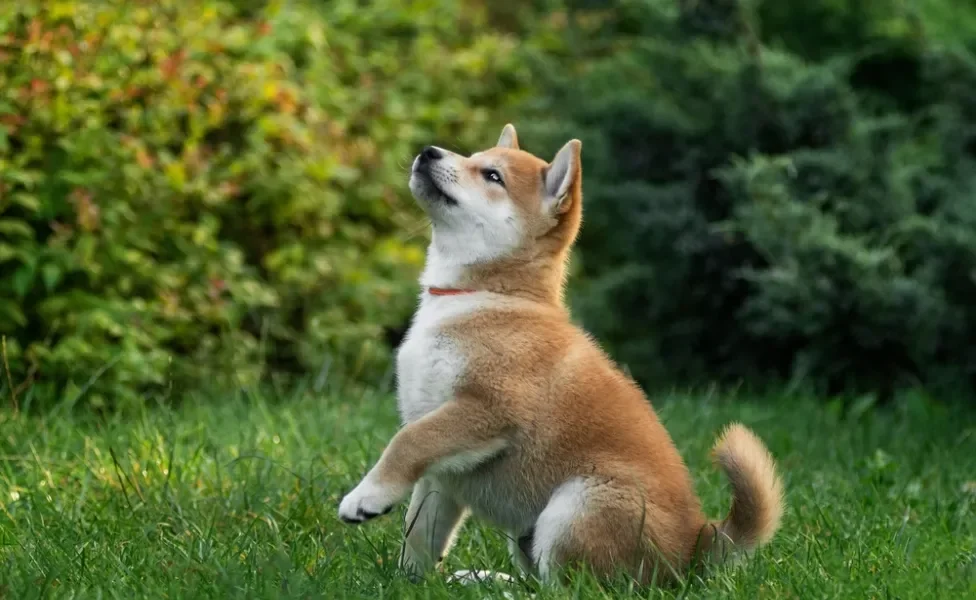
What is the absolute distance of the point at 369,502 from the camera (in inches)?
139

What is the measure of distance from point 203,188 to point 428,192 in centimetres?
237

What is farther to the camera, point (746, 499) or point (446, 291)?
point (446, 291)

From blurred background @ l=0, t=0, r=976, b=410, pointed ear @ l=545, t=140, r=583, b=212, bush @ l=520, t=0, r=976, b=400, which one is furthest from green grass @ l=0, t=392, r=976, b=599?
pointed ear @ l=545, t=140, r=583, b=212

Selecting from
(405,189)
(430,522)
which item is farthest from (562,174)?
(405,189)

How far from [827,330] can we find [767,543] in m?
2.97

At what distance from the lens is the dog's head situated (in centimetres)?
399

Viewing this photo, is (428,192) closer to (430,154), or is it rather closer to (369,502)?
(430,154)

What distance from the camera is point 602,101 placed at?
715 cm

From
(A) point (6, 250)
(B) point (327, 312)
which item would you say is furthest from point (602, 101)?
(A) point (6, 250)

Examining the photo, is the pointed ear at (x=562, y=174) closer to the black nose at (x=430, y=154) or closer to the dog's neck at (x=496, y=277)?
the dog's neck at (x=496, y=277)

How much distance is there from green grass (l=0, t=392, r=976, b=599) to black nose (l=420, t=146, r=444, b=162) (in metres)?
1.10

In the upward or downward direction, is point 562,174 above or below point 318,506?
above

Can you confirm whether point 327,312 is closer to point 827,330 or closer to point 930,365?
point 827,330

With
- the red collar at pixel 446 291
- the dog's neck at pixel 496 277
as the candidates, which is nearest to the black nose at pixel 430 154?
the dog's neck at pixel 496 277
